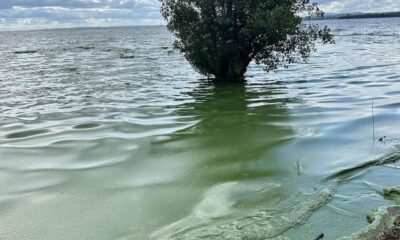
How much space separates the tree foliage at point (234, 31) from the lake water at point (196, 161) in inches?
66.7

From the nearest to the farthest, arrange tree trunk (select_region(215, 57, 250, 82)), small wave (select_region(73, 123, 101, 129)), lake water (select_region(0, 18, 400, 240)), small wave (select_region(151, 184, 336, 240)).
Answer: small wave (select_region(151, 184, 336, 240)) < lake water (select_region(0, 18, 400, 240)) < small wave (select_region(73, 123, 101, 129)) < tree trunk (select_region(215, 57, 250, 82))

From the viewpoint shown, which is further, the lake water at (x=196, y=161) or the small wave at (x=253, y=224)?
the lake water at (x=196, y=161)

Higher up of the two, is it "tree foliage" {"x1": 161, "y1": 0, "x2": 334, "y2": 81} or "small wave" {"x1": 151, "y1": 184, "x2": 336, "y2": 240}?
"tree foliage" {"x1": 161, "y1": 0, "x2": 334, "y2": 81}

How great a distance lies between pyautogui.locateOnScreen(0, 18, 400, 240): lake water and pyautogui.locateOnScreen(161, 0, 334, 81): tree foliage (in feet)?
5.56

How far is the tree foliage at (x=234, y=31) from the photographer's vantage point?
1857cm

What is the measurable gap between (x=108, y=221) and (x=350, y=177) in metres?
4.28

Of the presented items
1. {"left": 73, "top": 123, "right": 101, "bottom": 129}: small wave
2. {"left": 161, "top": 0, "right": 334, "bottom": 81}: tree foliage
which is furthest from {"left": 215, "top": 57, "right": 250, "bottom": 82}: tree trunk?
{"left": 73, "top": 123, "right": 101, "bottom": 129}: small wave

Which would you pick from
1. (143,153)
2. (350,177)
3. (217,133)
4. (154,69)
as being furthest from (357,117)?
(154,69)

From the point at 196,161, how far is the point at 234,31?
1109 centimetres

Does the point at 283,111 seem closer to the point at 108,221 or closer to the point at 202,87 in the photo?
the point at 202,87

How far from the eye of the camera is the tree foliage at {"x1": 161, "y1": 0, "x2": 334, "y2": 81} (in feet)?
60.9

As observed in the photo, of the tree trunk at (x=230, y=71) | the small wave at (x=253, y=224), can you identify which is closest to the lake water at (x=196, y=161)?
the small wave at (x=253, y=224)

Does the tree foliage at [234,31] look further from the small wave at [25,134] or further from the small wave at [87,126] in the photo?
the small wave at [25,134]

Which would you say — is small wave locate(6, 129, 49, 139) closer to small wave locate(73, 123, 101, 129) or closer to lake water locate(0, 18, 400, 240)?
lake water locate(0, 18, 400, 240)
